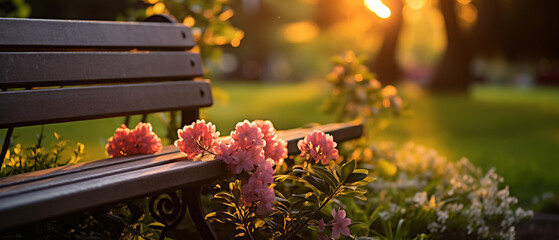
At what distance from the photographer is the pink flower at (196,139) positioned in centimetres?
302

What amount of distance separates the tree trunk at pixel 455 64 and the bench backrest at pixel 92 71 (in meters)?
14.6

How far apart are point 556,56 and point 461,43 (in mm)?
3948

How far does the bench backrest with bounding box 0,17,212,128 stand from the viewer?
3.03m

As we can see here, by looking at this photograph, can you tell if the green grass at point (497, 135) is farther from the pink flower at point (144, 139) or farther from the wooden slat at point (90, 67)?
the pink flower at point (144, 139)

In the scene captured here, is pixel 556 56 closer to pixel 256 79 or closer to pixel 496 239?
pixel 496 239

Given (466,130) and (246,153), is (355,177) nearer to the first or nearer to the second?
(246,153)

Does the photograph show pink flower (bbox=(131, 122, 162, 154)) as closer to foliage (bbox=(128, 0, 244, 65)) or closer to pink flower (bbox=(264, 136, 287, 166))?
pink flower (bbox=(264, 136, 287, 166))

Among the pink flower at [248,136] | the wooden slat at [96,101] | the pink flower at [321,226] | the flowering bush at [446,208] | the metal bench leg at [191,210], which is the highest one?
the wooden slat at [96,101]

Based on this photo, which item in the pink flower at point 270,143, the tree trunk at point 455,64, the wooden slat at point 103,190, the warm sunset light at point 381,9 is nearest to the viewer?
the wooden slat at point 103,190

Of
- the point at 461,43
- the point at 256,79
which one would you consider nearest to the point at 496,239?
the point at 461,43

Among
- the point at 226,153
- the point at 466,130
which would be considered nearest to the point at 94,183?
the point at 226,153

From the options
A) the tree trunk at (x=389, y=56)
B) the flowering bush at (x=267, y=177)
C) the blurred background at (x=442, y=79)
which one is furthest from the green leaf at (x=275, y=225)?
the tree trunk at (x=389, y=56)

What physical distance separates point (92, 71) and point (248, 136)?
872mm

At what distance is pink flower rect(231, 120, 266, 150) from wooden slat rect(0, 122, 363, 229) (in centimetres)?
12
